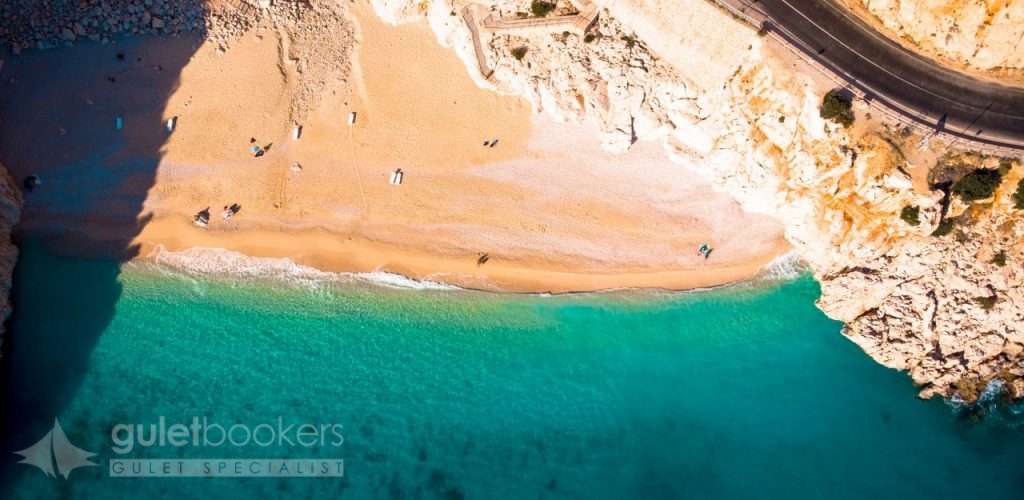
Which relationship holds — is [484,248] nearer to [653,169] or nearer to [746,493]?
[653,169]

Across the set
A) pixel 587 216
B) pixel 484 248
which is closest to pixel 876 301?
pixel 587 216

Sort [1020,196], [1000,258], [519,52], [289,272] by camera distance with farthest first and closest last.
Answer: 1. [289,272]
2. [519,52]
3. [1000,258]
4. [1020,196]

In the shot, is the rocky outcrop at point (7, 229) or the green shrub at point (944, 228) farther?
the rocky outcrop at point (7, 229)

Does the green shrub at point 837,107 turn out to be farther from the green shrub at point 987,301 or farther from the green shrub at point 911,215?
the green shrub at point 987,301

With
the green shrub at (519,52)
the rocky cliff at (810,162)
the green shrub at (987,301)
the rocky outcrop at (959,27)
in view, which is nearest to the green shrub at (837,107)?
the rocky cliff at (810,162)

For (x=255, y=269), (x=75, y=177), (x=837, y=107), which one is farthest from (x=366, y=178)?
(x=837, y=107)

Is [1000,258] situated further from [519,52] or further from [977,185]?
[519,52]
